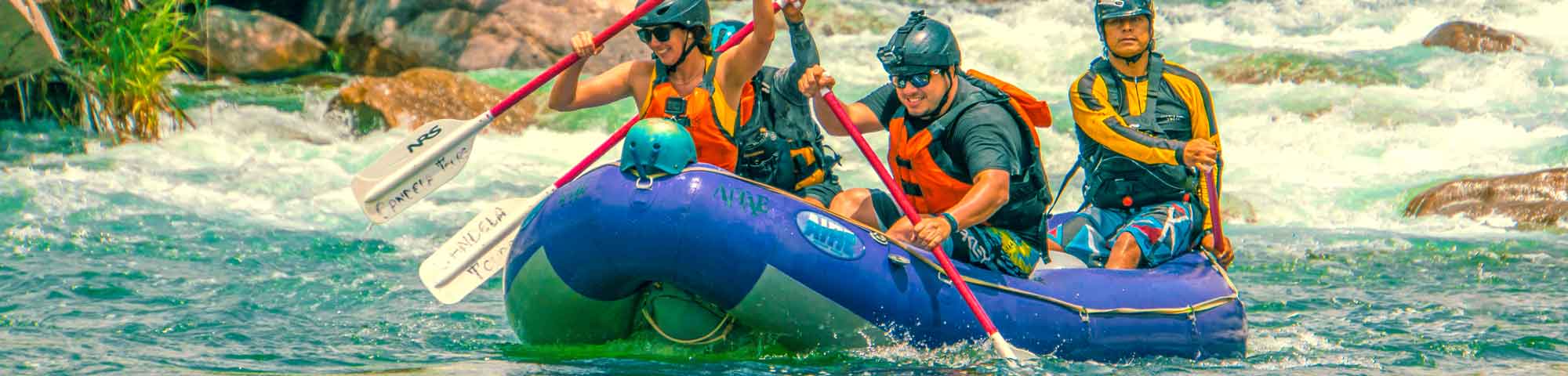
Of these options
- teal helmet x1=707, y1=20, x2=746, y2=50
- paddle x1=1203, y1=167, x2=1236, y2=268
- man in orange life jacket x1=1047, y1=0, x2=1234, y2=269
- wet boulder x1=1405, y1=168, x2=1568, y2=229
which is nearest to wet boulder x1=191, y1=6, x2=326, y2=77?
wet boulder x1=1405, y1=168, x2=1568, y2=229

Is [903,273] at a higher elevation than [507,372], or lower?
higher

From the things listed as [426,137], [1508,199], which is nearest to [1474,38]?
[1508,199]

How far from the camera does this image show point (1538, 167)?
38.5ft

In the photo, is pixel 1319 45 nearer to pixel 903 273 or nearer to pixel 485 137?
pixel 485 137

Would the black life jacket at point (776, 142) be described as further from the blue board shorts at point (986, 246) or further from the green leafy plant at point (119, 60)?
the green leafy plant at point (119, 60)

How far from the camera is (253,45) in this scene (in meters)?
14.7

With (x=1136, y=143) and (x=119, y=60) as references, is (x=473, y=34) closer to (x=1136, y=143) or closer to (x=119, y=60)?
(x=119, y=60)

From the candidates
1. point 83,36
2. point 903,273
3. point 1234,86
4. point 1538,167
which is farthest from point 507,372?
point 1234,86

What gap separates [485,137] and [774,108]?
24.9 ft

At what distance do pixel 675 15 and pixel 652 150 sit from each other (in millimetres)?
768

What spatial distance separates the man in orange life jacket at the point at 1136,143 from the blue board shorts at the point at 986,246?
1.72 ft

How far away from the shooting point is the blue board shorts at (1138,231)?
5.63m

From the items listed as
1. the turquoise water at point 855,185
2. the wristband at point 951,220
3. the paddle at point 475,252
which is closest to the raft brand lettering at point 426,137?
the paddle at point 475,252

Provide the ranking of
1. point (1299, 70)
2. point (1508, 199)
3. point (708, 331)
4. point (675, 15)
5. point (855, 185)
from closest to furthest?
point (708, 331), point (675, 15), point (1508, 199), point (855, 185), point (1299, 70)
